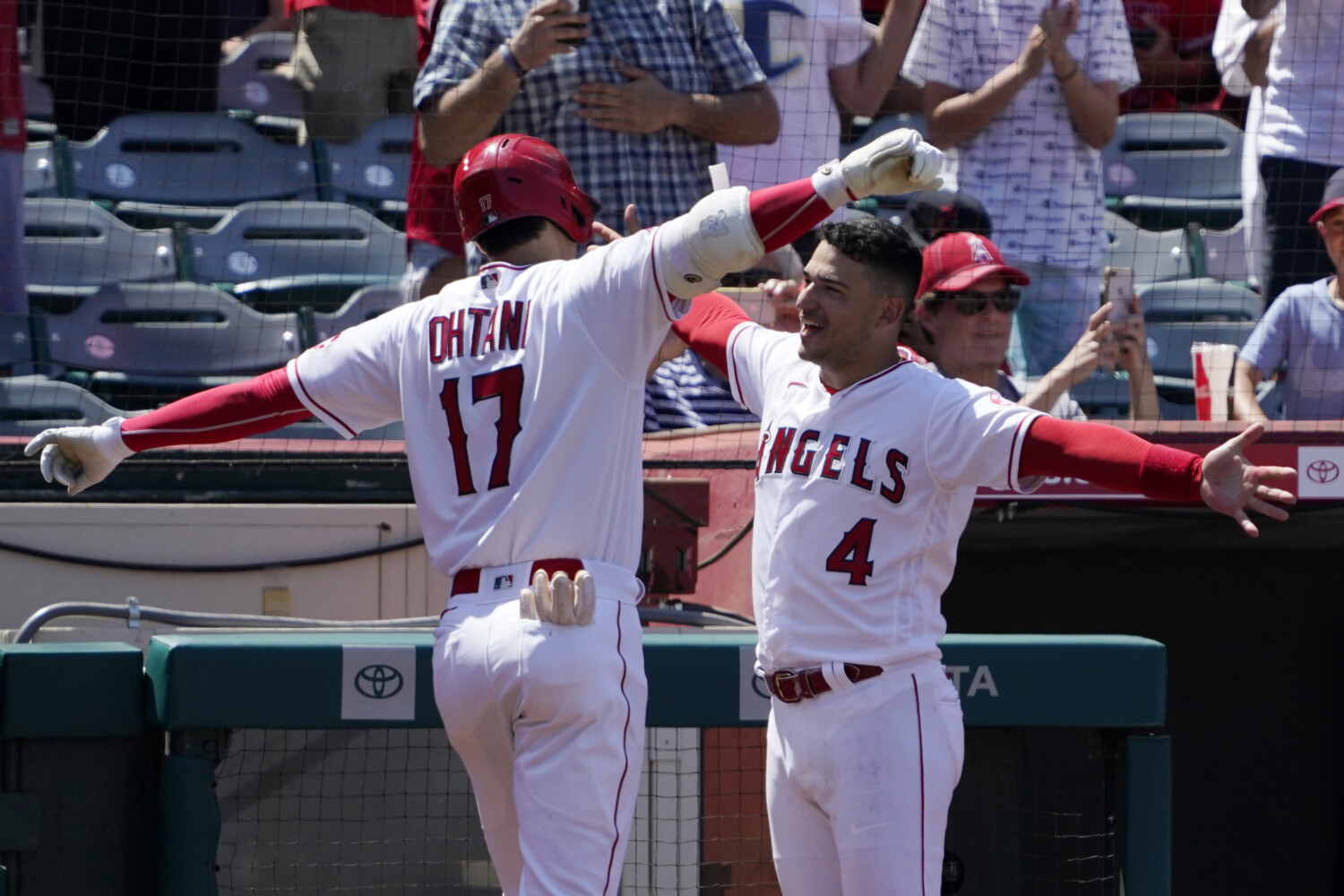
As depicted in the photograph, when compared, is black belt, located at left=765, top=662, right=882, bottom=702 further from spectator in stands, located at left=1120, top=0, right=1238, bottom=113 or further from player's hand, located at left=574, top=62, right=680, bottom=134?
spectator in stands, located at left=1120, top=0, right=1238, bottom=113

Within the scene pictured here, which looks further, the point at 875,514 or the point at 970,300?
the point at 970,300

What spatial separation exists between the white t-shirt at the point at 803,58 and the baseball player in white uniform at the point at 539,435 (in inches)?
113

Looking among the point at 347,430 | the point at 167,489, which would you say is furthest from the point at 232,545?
the point at 347,430

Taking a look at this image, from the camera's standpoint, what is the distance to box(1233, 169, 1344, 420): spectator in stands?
494 centimetres

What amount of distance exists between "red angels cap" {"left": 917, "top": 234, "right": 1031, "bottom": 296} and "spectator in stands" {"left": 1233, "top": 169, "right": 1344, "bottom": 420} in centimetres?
145

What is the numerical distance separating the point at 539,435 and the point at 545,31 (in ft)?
7.92

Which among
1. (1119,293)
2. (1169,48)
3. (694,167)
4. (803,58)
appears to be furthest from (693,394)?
(1169,48)

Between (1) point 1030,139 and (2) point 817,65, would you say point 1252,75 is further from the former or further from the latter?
(2) point 817,65

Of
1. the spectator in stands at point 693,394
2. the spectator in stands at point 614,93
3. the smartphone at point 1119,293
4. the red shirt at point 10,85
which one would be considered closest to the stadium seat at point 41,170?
the red shirt at point 10,85

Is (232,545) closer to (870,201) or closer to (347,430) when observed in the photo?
(347,430)

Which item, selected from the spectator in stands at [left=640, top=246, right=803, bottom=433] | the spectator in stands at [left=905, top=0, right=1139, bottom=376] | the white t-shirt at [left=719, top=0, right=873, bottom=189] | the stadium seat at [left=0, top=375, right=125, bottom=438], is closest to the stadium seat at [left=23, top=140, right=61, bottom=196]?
the stadium seat at [left=0, top=375, right=125, bottom=438]

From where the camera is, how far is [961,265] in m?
3.81

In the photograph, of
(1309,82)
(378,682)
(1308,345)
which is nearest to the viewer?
(378,682)

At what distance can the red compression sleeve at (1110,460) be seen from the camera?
238 cm
